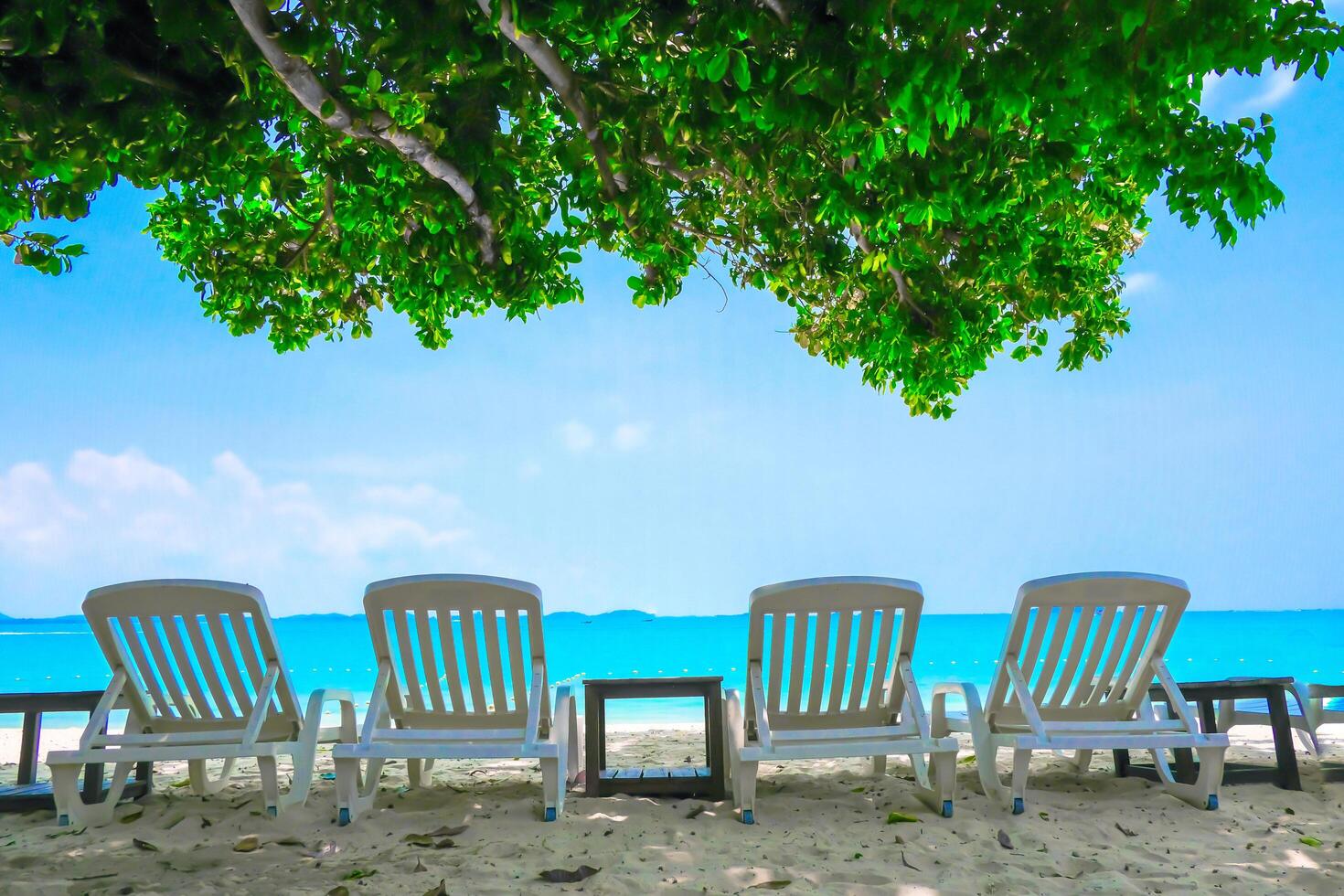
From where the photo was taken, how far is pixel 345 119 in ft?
15.0

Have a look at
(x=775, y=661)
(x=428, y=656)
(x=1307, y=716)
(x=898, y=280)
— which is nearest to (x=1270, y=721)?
(x=1307, y=716)

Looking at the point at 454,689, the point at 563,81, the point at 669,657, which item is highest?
the point at 563,81

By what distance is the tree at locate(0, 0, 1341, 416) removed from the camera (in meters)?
3.18

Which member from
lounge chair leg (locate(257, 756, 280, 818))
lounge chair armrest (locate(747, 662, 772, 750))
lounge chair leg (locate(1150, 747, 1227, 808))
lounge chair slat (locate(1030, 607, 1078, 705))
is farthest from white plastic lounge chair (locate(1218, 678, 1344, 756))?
lounge chair leg (locate(257, 756, 280, 818))

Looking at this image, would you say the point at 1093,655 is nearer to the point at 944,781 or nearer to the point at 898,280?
the point at 944,781

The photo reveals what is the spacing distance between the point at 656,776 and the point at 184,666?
2236 millimetres

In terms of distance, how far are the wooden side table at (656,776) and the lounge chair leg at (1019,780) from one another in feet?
4.24

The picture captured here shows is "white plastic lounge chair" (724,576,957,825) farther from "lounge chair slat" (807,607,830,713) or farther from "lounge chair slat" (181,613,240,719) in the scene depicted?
"lounge chair slat" (181,613,240,719)

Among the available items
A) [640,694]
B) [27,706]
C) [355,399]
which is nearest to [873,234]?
[640,694]

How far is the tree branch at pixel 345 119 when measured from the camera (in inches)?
151

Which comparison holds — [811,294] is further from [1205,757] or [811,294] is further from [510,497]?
[510,497]

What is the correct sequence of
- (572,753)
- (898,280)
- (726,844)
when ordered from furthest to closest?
1. (898,280)
2. (572,753)
3. (726,844)

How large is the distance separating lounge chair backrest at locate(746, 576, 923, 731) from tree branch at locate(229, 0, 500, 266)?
2907 mm

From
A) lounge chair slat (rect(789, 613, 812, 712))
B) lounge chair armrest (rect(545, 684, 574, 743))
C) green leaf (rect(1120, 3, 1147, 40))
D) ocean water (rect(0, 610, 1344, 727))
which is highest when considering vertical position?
green leaf (rect(1120, 3, 1147, 40))
